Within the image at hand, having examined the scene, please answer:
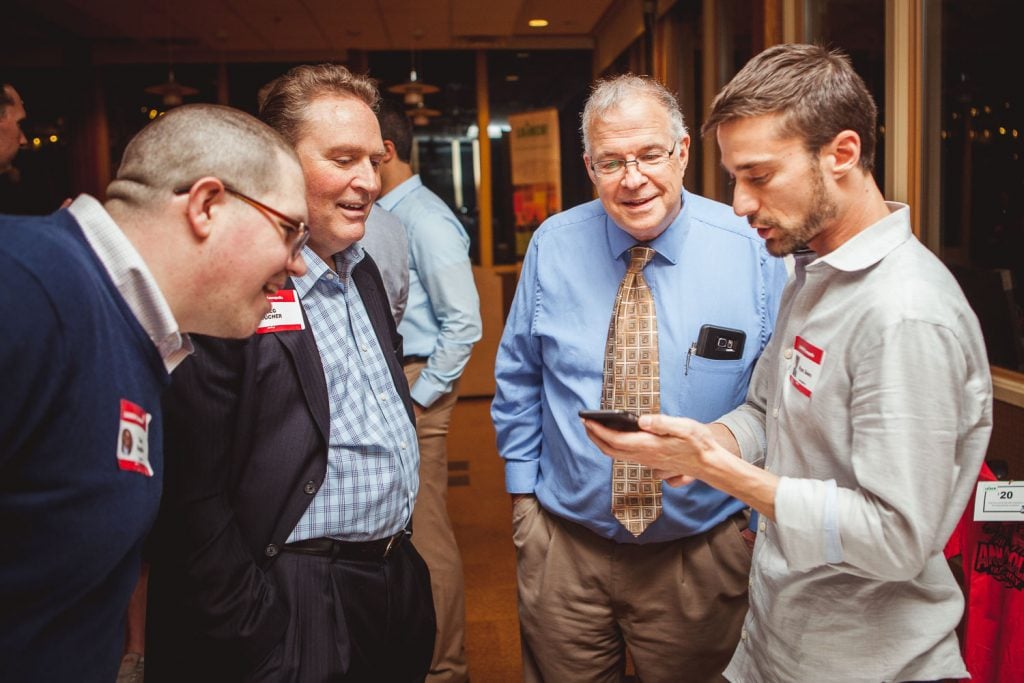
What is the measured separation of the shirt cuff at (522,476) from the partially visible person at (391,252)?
0.91 metres

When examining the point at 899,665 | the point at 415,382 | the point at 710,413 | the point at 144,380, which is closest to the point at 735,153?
the point at 710,413

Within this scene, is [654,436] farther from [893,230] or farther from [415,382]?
[415,382]

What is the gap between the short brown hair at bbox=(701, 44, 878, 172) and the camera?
134 centimetres

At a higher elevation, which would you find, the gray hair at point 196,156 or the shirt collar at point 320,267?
the gray hair at point 196,156

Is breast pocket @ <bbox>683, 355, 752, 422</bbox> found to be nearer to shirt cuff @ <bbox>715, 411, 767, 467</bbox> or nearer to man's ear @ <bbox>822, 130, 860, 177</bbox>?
shirt cuff @ <bbox>715, 411, 767, 467</bbox>

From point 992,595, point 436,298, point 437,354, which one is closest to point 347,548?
point 992,595

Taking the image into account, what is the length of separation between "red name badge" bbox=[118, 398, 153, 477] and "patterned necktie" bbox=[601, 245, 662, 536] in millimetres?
1113

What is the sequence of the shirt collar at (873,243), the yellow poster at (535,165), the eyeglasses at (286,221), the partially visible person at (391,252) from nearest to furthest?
the eyeglasses at (286,221), the shirt collar at (873,243), the partially visible person at (391,252), the yellow poster at (535,165)

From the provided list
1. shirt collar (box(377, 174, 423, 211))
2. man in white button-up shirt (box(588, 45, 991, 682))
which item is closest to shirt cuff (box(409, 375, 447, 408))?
shirt collar (box(377, 174, 423, 211))

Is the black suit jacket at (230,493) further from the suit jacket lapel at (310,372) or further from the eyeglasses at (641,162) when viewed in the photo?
the eyeglasses at (641,162)

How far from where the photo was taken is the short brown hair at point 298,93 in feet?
5.68

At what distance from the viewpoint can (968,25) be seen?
2.69 metres

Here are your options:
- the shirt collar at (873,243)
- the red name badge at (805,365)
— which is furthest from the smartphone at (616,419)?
the shirt collar at (873,243)

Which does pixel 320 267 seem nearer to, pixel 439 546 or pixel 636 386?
pixel 636 386
